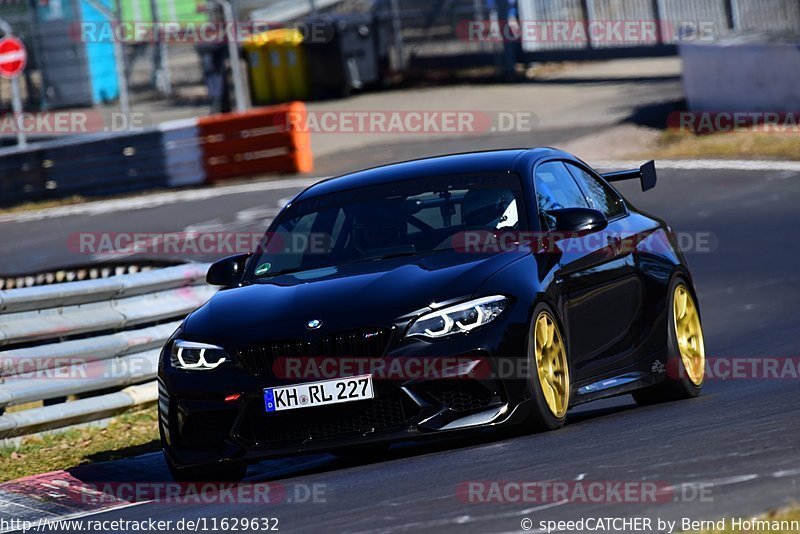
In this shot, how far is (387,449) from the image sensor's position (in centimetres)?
865

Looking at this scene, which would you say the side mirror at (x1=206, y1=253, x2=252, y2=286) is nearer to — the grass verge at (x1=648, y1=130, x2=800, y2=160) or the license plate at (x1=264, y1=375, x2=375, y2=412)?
the license plate at (x1=264, y1=375, x2=375, y2=412)

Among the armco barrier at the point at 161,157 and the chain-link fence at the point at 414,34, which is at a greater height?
the chain-link fence at the point at 414,34

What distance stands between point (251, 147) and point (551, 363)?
767 inches

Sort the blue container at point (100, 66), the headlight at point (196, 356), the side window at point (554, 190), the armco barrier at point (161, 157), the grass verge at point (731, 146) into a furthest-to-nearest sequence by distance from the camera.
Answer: the blue container at point (100, 66)
the armco barrier at point (161, 157)
the grass verge at point (731, 146)
the side window at point (554, 190)
the headlight at point (196, 356)

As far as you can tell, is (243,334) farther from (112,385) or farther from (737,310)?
(737,310)

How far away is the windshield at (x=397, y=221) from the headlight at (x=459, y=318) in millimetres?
793

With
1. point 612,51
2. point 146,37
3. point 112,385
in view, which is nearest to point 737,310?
point 112,385

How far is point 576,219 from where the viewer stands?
8.00 m

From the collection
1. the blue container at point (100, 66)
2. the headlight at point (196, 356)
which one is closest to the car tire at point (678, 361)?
the headlight at point (196, 356)

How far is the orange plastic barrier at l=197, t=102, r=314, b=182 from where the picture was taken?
26391 mm

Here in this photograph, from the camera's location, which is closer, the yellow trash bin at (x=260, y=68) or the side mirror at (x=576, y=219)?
the side mirror at (x=576, y=219)

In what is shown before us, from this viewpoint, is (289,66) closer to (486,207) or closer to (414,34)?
(414,34)

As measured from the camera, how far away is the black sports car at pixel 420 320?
23.6ft

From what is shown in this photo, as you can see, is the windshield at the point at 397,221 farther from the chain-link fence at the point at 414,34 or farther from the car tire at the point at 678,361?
the chain-link fence at the point at 414,34
